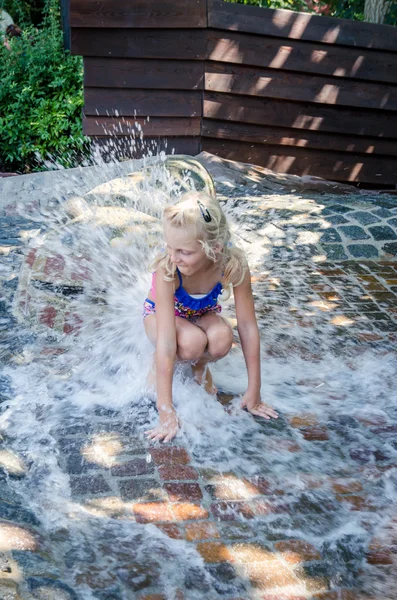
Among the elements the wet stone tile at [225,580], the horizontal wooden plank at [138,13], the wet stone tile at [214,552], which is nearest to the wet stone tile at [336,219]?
the horizontal wooden plank at [138,13]

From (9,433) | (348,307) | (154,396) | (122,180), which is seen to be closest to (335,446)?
(154,396)

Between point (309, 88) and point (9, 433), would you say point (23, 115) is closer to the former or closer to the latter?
point (309, 88)

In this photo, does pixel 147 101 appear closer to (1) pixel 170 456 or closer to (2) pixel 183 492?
(1) pixel 170 456

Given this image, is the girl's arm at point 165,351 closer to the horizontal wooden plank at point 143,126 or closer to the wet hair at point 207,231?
the wet hair at point 207,231

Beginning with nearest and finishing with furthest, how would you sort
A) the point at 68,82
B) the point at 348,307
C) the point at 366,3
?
the point at 348,307 < the point at 366,3 < the point at 68,82

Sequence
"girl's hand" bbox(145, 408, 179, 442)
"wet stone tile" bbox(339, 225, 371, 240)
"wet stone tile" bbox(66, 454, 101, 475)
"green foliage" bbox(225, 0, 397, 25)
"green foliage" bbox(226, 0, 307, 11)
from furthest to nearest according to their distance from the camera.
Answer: "green foliage" bbox(226, 0, 307, 11) → "green foliage" bbox(225, 0, 397, 25) → "wet stone tile" bbox(339, 225, 371, 240) → "girl's hand" bbox(145, 408, 179, 442) → "wet stone tile" bbox(66, 454, 101, 475)

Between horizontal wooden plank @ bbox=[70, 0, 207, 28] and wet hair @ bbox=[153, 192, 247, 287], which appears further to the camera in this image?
horizontal wooden plank @ bbox=[70, 0, 207, 28]

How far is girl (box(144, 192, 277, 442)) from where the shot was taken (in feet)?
9.93

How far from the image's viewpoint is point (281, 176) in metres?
8.55

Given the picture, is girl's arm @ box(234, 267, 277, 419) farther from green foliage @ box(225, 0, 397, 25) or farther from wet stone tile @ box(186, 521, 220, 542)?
green foliage @ box(225, 0, 397, 25)

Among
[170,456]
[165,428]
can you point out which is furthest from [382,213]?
[170,456]

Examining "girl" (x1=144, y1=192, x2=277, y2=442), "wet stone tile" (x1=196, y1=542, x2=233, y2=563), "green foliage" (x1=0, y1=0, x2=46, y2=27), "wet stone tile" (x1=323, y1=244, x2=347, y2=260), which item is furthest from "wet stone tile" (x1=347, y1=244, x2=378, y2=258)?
"green foliage" (x1=0, y1=0, x2=46, y2=27)

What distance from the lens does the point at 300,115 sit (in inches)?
338

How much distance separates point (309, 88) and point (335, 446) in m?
6.14
